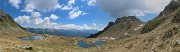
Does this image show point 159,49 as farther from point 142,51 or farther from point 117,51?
point 117,51

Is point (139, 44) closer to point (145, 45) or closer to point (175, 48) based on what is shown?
point (145, 45)

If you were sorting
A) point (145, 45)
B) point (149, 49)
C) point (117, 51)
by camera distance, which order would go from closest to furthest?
point (149, 49), point (145, 45), point (117, 51)

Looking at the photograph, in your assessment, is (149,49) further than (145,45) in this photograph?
No

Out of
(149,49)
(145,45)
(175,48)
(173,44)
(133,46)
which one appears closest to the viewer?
(175,48)

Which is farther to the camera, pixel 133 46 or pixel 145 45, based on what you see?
pixel 133 46

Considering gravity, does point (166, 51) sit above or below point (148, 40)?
below

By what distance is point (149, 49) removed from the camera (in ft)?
304

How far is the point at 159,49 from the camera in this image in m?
82.9

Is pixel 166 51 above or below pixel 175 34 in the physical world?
below

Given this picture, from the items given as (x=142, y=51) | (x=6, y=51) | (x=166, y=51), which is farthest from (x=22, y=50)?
(x=166, y=51)

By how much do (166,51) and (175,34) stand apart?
34.4 ft

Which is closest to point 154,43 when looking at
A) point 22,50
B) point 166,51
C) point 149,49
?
point 149,49

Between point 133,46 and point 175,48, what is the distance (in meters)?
39.1

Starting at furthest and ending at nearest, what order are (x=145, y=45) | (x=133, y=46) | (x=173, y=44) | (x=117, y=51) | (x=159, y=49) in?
(x=117, y=51)
(x=133, y=46)
(x=145, y=45)
(x=159, y=49)
(x=173, y=44)
